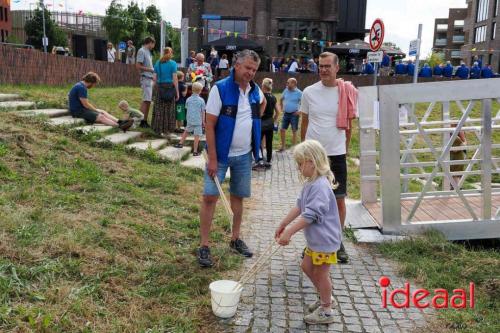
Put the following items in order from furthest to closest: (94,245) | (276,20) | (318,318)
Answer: (276,20) < (94,245) < (318,318)

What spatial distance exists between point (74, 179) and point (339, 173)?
10.6ft

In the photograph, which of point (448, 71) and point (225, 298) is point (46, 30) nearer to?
point (448, 71)

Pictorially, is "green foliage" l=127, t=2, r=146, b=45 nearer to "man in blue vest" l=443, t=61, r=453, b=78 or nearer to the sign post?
"man in blue vest" l=443, t=61, r=453, b=78

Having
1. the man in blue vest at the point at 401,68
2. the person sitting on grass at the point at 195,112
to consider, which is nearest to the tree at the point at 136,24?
the man in blue vest at the point at 401,68

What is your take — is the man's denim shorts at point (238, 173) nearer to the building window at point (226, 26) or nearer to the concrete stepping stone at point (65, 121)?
the concrete stepping stone at point (65, 121)

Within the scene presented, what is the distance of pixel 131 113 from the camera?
975 cm

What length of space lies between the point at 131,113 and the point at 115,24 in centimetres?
4017

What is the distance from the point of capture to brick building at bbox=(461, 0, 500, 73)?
52375mm

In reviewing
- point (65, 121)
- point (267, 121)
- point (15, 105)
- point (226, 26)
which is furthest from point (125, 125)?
point (226, 26)

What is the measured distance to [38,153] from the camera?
6.32 metres

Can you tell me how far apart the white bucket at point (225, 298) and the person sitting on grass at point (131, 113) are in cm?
665

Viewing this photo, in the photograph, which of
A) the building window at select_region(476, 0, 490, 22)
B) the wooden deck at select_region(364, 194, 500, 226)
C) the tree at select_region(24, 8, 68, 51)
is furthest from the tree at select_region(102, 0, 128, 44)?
the wooden deck at select_region(364, 194, 500, 226)

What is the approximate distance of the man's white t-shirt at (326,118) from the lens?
4.44 m

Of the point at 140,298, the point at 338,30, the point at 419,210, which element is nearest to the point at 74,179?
the point at 140,298
